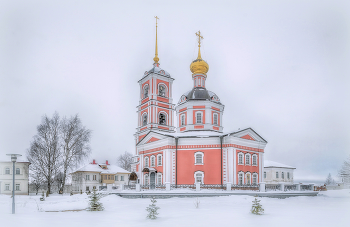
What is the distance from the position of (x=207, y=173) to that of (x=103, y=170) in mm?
21378

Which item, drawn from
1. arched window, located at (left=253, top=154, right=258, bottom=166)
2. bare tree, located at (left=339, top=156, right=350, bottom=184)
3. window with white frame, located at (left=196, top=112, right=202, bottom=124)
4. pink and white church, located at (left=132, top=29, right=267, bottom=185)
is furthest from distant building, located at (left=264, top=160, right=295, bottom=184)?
window with white frame, located at (left=196, top=112, right=202, bottom=124)

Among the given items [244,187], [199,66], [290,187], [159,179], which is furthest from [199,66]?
[290,187]

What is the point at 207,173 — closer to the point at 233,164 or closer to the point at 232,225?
the point at 233,164

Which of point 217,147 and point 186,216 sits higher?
point 217,147

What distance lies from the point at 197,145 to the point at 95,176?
2070cm

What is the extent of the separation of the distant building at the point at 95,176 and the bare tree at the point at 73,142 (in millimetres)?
8697

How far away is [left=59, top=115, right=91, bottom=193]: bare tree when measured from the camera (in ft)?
99.7

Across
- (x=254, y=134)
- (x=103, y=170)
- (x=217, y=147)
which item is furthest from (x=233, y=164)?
(x=103, y=170)

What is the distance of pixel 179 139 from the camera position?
27344 millimetres

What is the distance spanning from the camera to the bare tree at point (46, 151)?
29.7 m

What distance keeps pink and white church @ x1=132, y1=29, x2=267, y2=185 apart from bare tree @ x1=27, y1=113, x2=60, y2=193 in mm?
9052

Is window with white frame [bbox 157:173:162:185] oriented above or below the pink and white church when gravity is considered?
below

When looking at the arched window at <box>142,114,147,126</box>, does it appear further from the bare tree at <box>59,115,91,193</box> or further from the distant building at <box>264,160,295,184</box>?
the distant building at <box>264,160,295,184</box>

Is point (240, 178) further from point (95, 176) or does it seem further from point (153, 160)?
point (95, 176)
